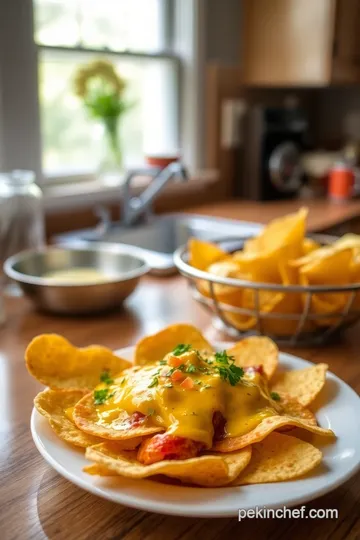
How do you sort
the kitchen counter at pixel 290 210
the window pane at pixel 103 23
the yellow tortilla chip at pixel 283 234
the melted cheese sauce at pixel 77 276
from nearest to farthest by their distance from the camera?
the yellow tortilla chip at pixel 283 234
the melted cheese sauce at pixel 77 276
the window pane at pixel 103 23
the kitchen counter at pixel 290 210

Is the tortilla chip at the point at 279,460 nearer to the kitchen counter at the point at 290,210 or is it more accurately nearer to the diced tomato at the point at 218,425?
the diced tomato at the point at 218,425

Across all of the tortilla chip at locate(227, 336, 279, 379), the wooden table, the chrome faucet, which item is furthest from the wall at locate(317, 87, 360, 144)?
the tortilla chip at locate(227, 336, 279, 379)

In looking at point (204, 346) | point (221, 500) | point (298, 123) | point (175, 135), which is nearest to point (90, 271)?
point (204, 346)

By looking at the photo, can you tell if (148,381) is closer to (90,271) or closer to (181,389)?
(181,389)

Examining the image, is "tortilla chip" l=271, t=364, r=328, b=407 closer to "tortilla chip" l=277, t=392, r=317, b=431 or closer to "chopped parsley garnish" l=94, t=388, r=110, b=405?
"tortilla chip" l=277, t=392, r=317, b=431

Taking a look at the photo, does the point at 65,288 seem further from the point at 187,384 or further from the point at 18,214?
the point at 187,384

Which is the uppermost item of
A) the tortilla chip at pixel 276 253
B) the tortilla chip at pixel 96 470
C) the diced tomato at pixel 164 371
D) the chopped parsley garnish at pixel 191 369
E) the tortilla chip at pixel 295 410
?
the tortilla chip at pixel 276 253

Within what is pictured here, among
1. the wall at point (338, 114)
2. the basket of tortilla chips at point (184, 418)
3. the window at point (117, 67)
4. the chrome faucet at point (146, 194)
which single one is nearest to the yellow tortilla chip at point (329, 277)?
the basket of tortilla chips at point (184, 418)
